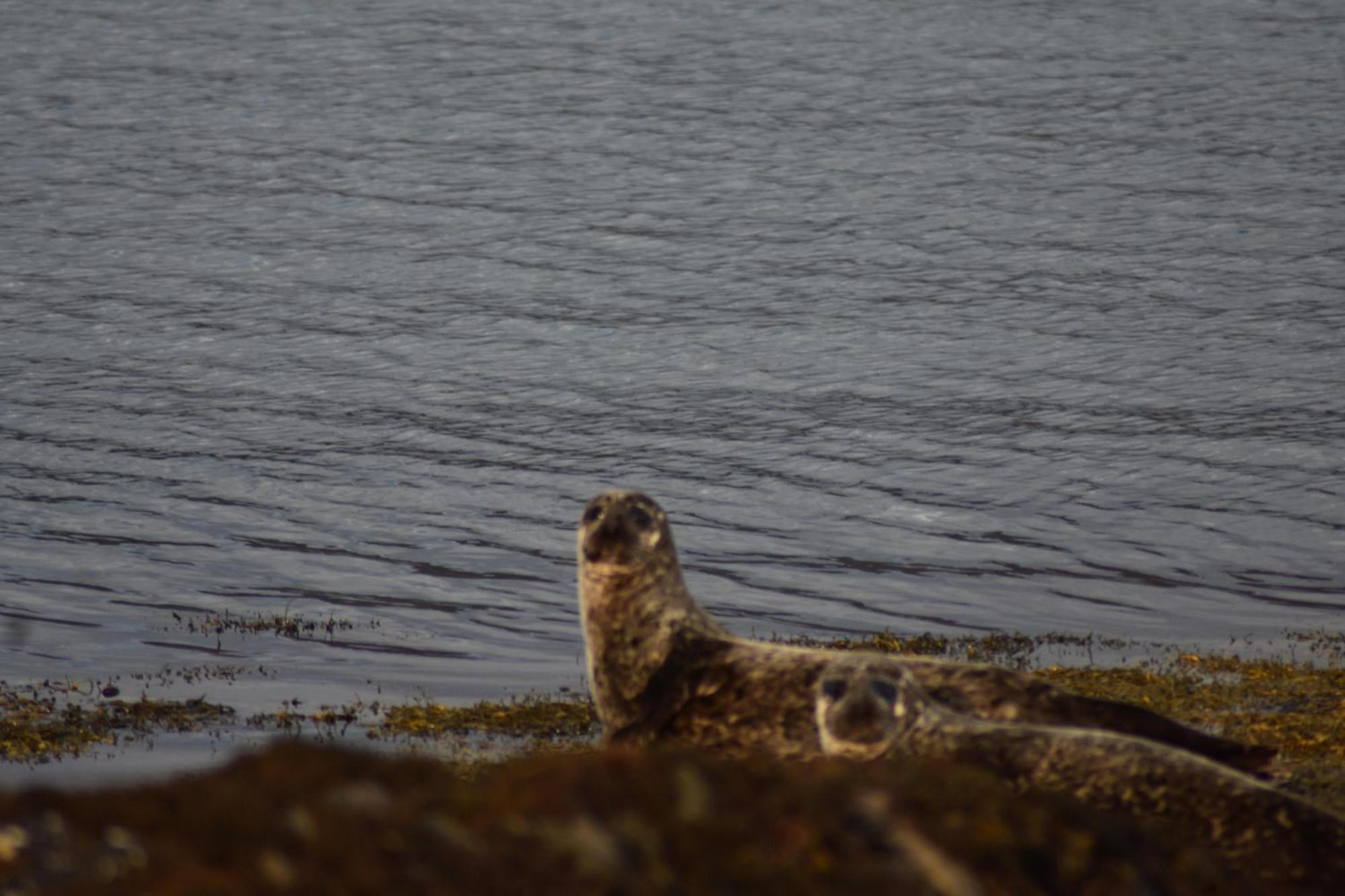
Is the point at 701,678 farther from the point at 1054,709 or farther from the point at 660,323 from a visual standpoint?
the point at 660,323

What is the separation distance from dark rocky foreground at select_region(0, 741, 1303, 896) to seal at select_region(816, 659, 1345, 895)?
211cm

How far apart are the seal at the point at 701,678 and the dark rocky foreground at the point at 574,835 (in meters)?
3.64

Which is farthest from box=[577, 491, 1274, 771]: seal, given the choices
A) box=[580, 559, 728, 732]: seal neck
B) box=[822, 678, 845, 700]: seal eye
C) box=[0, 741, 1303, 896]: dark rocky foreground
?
box=[0, 741, 1303, 896]: dark rocky foreground

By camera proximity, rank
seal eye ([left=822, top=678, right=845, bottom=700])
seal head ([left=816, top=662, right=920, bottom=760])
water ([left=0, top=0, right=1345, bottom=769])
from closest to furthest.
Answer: seal head ([left=816, top=662, right=920, bottom=760]) < seal eye ([left=822, top=678, right=845, bottom=700]) < water ([left=0, top=0, right=1345, bottom=769])

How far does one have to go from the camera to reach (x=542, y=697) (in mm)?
15828

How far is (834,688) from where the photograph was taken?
8.19 metres

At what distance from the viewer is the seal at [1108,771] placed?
291 inches

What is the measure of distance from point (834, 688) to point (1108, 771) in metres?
1.32

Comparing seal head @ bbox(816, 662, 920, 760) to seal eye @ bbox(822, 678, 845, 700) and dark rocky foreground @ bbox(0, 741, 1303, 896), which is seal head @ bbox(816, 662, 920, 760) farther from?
dark rocky foreground @ bbox(0, 741, 1303, 896)

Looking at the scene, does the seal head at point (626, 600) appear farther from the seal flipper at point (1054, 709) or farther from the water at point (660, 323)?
the water at point (660, 323)

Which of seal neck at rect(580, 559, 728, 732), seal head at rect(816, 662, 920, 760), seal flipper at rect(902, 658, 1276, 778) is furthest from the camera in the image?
seal neck at rect(580, 559, 728, 732)

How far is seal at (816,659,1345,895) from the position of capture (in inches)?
291

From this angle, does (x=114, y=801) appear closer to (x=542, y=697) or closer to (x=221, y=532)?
(x=542, y=697)

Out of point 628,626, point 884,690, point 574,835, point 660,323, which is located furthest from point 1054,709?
point 660,323
